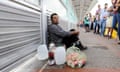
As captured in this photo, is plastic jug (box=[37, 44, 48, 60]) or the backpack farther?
plastic jug (box=[37, 44, 48, 60])

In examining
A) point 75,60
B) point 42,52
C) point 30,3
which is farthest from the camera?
point 42,52

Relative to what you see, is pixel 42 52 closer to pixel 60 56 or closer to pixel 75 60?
pixel 60 56

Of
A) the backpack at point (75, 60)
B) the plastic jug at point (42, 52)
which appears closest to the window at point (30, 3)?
the plastic jug at point (42, 52)

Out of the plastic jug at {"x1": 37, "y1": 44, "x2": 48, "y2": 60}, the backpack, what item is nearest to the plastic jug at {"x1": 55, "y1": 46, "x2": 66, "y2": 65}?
the backpack

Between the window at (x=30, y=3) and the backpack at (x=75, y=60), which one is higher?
the window at (x=30, y=3)

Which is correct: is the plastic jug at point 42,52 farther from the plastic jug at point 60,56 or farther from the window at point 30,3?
the window at point 30,3

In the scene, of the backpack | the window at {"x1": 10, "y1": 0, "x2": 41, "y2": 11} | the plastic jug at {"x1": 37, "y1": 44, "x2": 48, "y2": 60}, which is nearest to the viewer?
the window at {"x1": 10, "y1": 0, "x2": 41, "y2": 11}

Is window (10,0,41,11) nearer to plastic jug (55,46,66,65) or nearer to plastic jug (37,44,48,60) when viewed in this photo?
plastic jug (37,44,48,60)

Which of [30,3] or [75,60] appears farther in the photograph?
[30,3]

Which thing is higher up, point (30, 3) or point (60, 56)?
point (30, 3)

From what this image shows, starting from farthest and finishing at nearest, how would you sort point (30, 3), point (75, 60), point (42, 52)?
point (42, 52), point (30, 3), point (75, 60)

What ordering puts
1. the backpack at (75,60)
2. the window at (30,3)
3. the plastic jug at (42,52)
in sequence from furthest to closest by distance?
the plastic jug at (42,52) < the backpack at (75,60) < the window at (30,3)

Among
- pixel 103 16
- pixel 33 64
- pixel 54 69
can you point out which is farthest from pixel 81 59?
pixel 103 16

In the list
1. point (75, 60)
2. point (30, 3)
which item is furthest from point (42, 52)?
point (30, 3)
